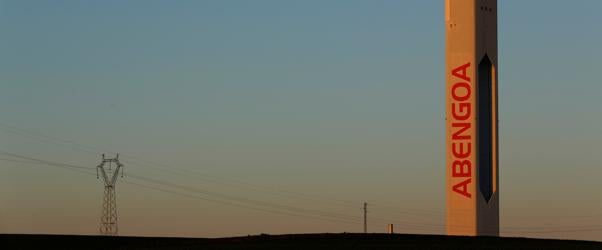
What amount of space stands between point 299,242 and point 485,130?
1607 centimetres

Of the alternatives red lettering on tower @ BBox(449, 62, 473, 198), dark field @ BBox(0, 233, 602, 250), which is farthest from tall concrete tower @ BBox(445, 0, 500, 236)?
dark field @ BBox(0, 233, 602, 250)

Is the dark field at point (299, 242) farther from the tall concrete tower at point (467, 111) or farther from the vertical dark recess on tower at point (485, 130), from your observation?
the vertical dark recess on tower at point (485, 130)

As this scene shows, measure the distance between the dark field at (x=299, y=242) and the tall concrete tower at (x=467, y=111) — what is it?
7.87 metres

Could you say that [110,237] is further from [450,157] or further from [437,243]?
[450,157]

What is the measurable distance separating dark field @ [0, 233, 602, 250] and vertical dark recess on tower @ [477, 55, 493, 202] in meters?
8.60

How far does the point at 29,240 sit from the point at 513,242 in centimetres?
1793

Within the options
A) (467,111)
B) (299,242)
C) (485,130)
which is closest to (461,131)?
(467,111)

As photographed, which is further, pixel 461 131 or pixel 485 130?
pixel 485 130

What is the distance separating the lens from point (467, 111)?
50.2m

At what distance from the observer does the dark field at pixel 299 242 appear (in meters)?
36.8

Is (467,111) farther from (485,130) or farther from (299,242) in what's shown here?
(299,242)

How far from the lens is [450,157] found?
166 ft

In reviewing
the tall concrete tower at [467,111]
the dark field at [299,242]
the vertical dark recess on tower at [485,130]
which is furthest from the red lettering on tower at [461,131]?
the dark field at [299,242]

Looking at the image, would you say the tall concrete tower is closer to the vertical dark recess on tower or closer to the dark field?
the vertical dark recess on tower
